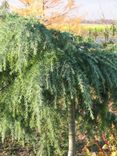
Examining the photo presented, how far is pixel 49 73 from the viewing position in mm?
2809

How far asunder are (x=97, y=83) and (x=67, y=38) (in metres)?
0.36

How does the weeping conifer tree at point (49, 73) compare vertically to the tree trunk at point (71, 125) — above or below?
above

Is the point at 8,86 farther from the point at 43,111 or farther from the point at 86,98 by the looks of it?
the point at 86,98

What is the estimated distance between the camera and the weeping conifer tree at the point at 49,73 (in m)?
2.81

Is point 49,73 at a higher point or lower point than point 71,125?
higher

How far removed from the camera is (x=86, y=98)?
2.84m

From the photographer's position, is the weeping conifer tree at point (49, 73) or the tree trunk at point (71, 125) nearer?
the weeping conifer tree at point (49, 73)

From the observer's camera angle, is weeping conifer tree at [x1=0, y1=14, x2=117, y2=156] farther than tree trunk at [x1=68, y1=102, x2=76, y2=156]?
No

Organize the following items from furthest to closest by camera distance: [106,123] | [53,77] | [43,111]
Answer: [106,123], [43,111], [53,77]

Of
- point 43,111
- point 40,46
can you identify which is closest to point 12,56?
point 40,46

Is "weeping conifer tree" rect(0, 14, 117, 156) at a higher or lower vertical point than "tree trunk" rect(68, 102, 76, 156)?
higher

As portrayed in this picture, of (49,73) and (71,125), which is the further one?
(71,125)

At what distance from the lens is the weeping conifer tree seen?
111 inches

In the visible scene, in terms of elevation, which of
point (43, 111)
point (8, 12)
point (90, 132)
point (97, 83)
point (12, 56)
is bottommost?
point (90, 132)
